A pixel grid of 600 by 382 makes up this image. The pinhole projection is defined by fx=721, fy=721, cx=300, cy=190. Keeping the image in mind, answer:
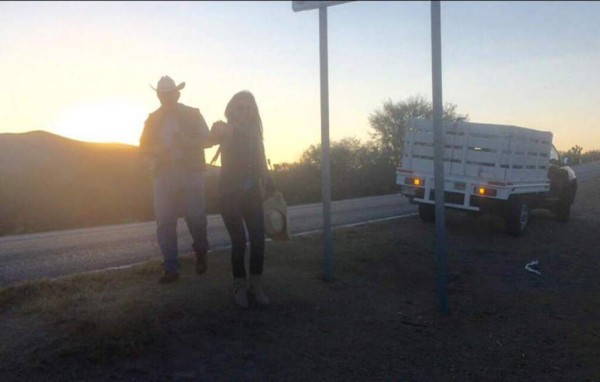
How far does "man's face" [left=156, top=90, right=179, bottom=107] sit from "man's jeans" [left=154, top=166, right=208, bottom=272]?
0.63 meters

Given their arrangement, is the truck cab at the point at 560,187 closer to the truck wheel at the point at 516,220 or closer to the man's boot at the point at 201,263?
the truck wheel at the point at 516,220

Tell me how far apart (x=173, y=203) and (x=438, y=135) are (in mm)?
2629

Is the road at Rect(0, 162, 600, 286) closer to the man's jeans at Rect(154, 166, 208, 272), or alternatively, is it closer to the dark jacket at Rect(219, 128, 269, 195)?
the man's jeans at Rect(154, 166, 208, 272)

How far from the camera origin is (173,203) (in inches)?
278

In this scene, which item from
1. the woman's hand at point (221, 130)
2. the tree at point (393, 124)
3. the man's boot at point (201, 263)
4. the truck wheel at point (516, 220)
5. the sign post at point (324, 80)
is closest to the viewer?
the woman's hand at point (221, 130)

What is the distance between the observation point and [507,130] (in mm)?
13484

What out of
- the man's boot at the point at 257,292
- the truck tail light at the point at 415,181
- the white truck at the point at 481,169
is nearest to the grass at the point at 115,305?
the man's boot at the point at 257,292

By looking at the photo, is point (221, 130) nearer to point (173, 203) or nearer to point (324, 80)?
point (173, 203)

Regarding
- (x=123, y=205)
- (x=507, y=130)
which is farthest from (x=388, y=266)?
(x=123, y=205)

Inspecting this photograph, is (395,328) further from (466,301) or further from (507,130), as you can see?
(507,130)

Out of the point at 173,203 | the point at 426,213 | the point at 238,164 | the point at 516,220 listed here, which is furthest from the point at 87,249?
the point at 516,220

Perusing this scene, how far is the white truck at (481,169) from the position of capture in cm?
1324

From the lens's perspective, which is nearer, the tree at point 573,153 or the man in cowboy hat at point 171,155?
the man in cowboy hat at point 171,155

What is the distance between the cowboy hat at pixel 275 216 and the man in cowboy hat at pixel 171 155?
30.0 inches
